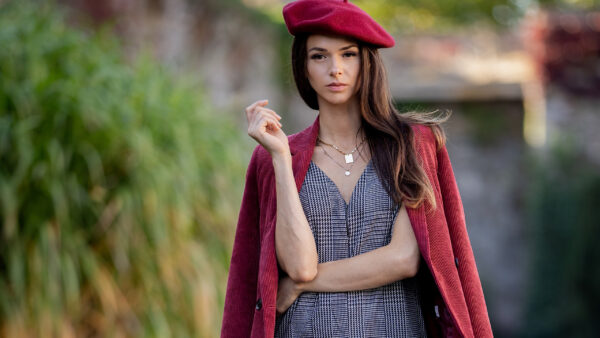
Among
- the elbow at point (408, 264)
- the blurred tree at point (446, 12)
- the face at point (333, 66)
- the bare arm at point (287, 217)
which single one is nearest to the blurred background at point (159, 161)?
the face at point (333, 66)

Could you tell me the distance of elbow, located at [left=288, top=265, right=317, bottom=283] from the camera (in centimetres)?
199

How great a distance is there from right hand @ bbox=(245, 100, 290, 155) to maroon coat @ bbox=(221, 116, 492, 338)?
10 cm

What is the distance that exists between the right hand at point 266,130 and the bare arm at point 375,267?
35cm

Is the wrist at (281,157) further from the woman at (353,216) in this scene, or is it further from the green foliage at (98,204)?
the green foliage at (98,204)

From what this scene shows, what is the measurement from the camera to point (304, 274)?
199cm

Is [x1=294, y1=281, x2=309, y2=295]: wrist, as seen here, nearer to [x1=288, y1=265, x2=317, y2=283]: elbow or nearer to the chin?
[x1=288, y1=265, x2=317, y2=283]: elbow

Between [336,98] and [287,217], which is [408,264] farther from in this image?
[336,98]

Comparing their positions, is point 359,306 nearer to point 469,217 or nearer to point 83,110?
point 83,110

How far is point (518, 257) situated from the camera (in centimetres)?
1144

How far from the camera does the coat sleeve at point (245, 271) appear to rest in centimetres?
217

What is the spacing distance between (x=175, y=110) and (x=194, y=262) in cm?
110

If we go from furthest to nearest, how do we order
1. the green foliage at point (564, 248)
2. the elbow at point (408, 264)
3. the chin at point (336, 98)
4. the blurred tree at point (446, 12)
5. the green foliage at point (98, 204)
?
the blurred tree at point (446, 12) → the green foliage at point (564, 248) → the green foliage at point (98, 204) → the chin at point (336, 98) → the elbow at point (408, 264)

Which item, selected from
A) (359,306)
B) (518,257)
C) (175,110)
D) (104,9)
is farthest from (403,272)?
(518,257)

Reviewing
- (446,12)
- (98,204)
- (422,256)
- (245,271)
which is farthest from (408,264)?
(446,12)
